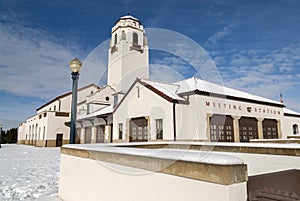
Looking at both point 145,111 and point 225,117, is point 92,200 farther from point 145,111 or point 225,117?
point 225,117

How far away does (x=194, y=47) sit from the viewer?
466 cm

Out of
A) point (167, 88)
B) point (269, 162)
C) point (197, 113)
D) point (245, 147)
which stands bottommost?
point (269, 162)

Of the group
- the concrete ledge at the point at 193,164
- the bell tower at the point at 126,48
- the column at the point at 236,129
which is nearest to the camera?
the concrete ledge at the point at 193,164

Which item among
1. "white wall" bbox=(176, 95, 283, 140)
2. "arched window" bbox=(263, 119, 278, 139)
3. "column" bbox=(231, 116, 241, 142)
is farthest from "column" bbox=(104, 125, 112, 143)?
"arched window" bbox=(263, 119, 278, 139)

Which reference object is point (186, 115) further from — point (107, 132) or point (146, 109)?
point (107, 132)

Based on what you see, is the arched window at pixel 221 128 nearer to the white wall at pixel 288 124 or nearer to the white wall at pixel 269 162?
the white wall at pixel 288 124

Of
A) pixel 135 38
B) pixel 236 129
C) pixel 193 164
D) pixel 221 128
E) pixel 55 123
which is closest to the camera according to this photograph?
pixel 193 164

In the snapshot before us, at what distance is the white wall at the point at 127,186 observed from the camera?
1.81m

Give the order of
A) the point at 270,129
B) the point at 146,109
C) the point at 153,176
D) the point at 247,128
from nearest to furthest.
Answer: the point at 153,176, the point at 146,109, the point at 247,128, the point at 270,129

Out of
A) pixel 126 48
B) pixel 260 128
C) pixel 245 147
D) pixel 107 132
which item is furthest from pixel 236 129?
pixel 126 48

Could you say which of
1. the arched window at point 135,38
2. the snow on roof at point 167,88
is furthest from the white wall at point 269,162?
the arched window at point 135,38

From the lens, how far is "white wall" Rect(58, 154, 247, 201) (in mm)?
1812

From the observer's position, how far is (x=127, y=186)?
2840mm

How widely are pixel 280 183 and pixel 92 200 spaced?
2.80m
